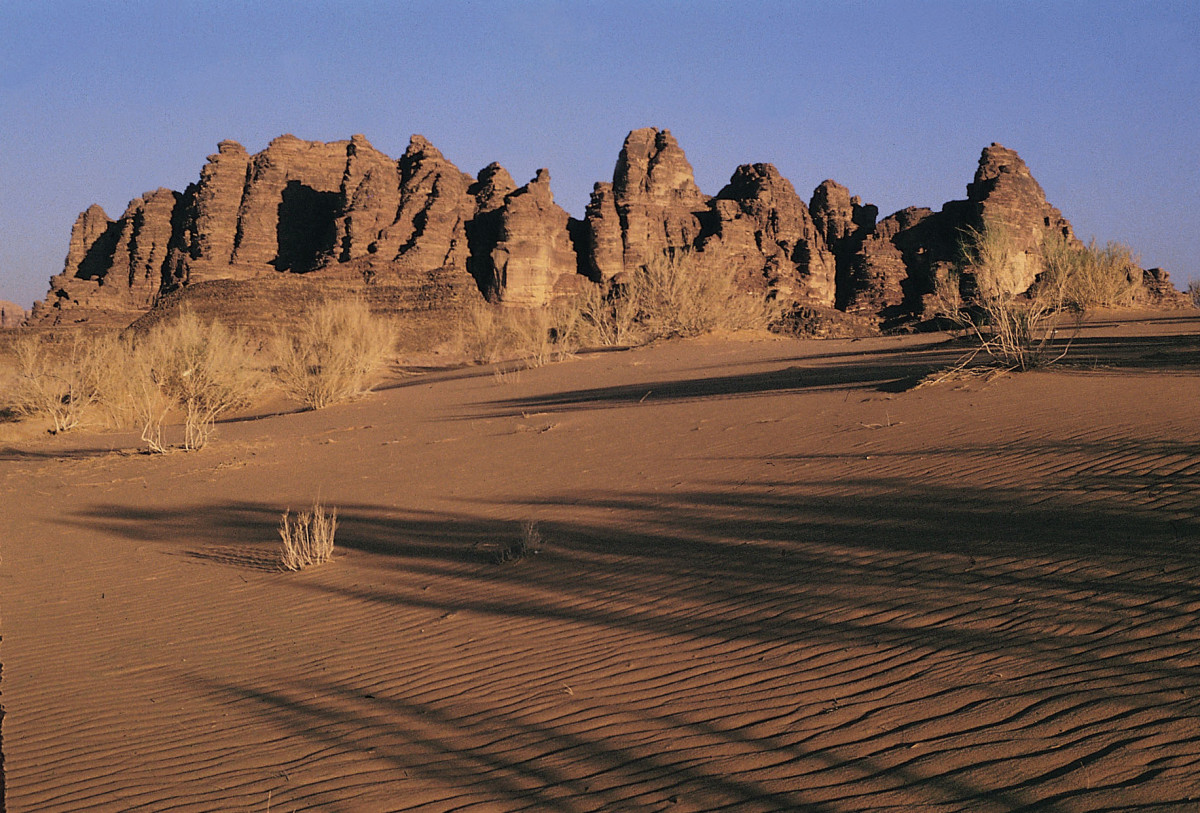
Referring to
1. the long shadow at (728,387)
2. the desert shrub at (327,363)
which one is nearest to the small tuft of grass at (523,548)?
the long shadow at (728,387)

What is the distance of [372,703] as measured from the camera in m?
4.22

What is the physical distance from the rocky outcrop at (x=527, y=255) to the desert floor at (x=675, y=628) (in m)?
56.2

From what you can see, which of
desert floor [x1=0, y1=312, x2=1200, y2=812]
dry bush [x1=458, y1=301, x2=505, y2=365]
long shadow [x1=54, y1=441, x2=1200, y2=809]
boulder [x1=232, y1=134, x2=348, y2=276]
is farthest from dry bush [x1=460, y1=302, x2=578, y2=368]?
boulder [x1=232, y1=134, x2=348, y2=276]

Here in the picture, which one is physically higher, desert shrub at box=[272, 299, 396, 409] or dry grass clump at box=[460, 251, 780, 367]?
dry grass clump at box=[460, 251, 780, 367]

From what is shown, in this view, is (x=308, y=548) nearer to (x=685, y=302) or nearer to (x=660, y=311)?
(x=685, y=302)

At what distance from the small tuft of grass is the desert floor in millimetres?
120

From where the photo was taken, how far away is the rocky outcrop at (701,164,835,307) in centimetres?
7131

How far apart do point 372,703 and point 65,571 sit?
4803mm

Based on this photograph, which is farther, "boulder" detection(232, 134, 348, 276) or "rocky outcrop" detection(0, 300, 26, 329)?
"rocky outcrop" detection(0, 300, 26, 329)

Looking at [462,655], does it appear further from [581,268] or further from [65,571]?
[581,268]

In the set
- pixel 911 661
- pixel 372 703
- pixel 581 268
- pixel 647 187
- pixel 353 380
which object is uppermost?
pixel 647 187

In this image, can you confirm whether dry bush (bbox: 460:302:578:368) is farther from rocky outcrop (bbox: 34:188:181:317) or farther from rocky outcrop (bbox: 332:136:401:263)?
rocky outcrop (bbox: 34:188:181:317)

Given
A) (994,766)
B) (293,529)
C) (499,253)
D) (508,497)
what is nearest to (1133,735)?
(994,766)

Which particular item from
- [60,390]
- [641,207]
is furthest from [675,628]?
[641,207]
